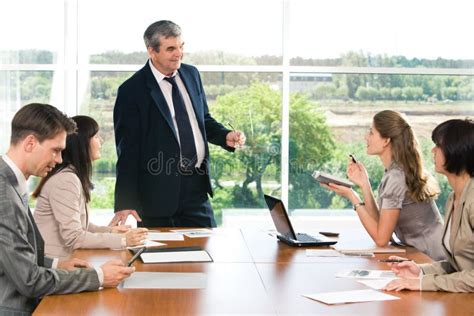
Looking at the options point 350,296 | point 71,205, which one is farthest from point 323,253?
point 71,205

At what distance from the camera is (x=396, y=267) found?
3525mm

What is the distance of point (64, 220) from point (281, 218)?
1129mm

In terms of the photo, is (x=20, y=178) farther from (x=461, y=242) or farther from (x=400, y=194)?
(x=400, y=194)

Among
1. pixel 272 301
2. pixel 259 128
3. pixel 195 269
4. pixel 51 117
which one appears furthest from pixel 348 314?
pixel 259 128

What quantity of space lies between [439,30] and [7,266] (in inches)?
226

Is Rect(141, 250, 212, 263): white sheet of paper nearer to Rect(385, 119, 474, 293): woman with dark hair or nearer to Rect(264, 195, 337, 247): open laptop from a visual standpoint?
Rect(264, 195, 337, 247): open laptop

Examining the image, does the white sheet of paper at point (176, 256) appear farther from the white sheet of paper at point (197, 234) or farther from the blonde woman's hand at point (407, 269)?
the blonde woman's hand at point (407, 269)

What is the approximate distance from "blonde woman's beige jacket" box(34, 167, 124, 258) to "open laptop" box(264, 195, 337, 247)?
0.85m

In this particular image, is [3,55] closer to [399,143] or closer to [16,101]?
[16,101]

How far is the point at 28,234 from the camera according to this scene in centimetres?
312

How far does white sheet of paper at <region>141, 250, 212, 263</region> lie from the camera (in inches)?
150

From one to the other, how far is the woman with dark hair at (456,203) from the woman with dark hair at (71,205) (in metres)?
1.44

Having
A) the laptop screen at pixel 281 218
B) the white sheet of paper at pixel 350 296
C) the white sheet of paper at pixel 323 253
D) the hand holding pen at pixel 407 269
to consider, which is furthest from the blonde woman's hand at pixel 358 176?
the white sheet of paper at pixel 350 296

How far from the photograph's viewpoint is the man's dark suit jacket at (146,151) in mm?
5223
